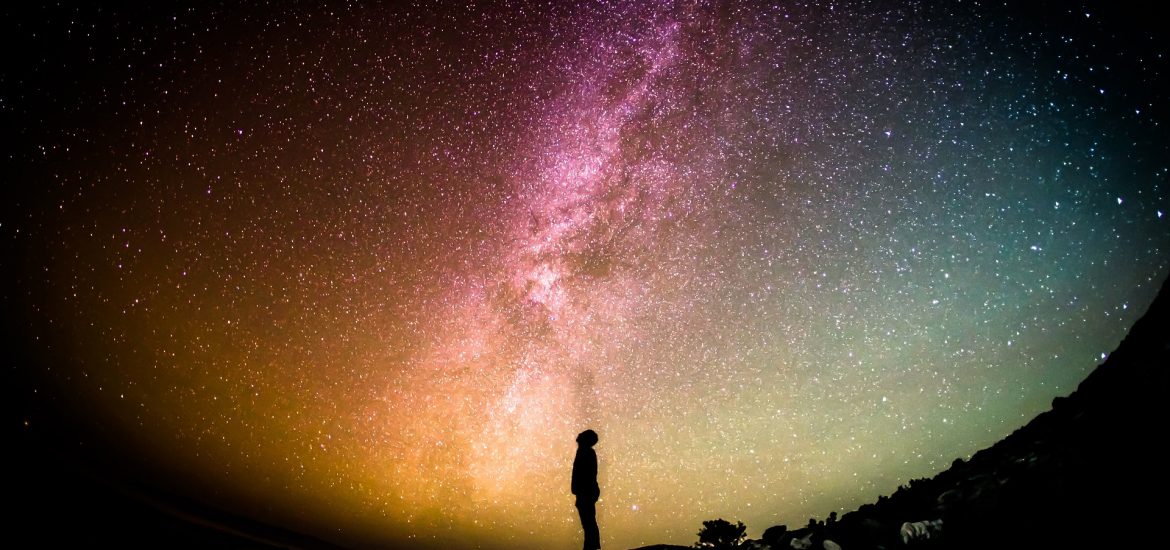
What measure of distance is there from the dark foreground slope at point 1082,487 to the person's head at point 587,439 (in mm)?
2246

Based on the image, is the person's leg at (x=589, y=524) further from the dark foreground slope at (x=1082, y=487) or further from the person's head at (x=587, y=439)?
the dark foreground slope at (x=1082, y=487)

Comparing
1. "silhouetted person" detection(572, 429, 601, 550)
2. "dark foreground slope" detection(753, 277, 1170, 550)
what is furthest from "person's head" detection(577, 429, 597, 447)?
"dark foreground slope" detection(753, 277, 1170, 550)

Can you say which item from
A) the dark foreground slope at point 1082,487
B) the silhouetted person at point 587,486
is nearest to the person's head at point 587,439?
the silhouetted person at point 587,486

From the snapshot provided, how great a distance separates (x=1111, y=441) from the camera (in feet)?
10.3

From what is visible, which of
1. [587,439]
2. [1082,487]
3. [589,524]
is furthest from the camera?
[587,439]

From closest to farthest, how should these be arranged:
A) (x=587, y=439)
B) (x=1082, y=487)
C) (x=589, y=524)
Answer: (x=1082, y=487), (x=589, y=524), (x=587, y=439)

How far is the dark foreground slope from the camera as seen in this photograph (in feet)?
8.84

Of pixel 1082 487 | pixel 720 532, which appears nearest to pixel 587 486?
pixel 720 532

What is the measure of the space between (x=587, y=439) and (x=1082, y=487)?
4300mm

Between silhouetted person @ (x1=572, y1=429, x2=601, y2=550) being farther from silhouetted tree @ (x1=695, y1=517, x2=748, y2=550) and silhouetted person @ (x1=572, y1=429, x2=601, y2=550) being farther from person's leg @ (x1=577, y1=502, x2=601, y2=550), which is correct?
silhouetted tree @ (x1=695, y1=517, x2=748, y2=550)

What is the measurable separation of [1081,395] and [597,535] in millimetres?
5713

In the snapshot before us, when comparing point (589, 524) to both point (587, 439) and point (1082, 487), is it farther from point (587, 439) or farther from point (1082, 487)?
point (1082, 487)

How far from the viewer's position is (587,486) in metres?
5.58

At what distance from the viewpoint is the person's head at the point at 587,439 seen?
225 inches
